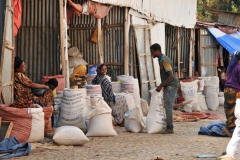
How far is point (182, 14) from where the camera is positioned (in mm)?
21078

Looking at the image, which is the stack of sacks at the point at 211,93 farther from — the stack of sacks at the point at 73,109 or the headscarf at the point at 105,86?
the stack of sacks at the point at 73,109

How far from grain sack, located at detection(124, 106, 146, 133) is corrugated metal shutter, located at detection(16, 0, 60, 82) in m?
2.18

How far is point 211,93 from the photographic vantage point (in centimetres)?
1808

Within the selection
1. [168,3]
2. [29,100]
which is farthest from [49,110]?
[168,3]

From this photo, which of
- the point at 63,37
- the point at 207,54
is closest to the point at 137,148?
the point at 63,37

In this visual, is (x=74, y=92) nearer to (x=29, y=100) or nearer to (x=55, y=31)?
(x=29, y=100)

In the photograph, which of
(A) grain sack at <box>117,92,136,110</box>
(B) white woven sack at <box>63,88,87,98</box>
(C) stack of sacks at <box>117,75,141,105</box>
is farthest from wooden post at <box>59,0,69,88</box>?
(C) stack of sacks at <box>117,75,141,105</box>

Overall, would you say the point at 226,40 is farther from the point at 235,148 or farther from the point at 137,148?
the point at 235,148

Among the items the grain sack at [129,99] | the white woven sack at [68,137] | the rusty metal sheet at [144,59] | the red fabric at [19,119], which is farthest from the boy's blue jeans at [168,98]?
the rusty metal sheet at [144,59]

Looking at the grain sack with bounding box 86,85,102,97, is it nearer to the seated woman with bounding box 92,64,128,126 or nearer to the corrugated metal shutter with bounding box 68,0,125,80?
the seated woman with bounding box 92,64,128,126

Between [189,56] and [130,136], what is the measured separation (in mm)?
11704

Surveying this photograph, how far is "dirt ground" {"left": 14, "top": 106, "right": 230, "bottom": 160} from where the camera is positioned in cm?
818

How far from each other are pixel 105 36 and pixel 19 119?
6866 mm

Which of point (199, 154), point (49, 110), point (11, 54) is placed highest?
point (11, 54)
